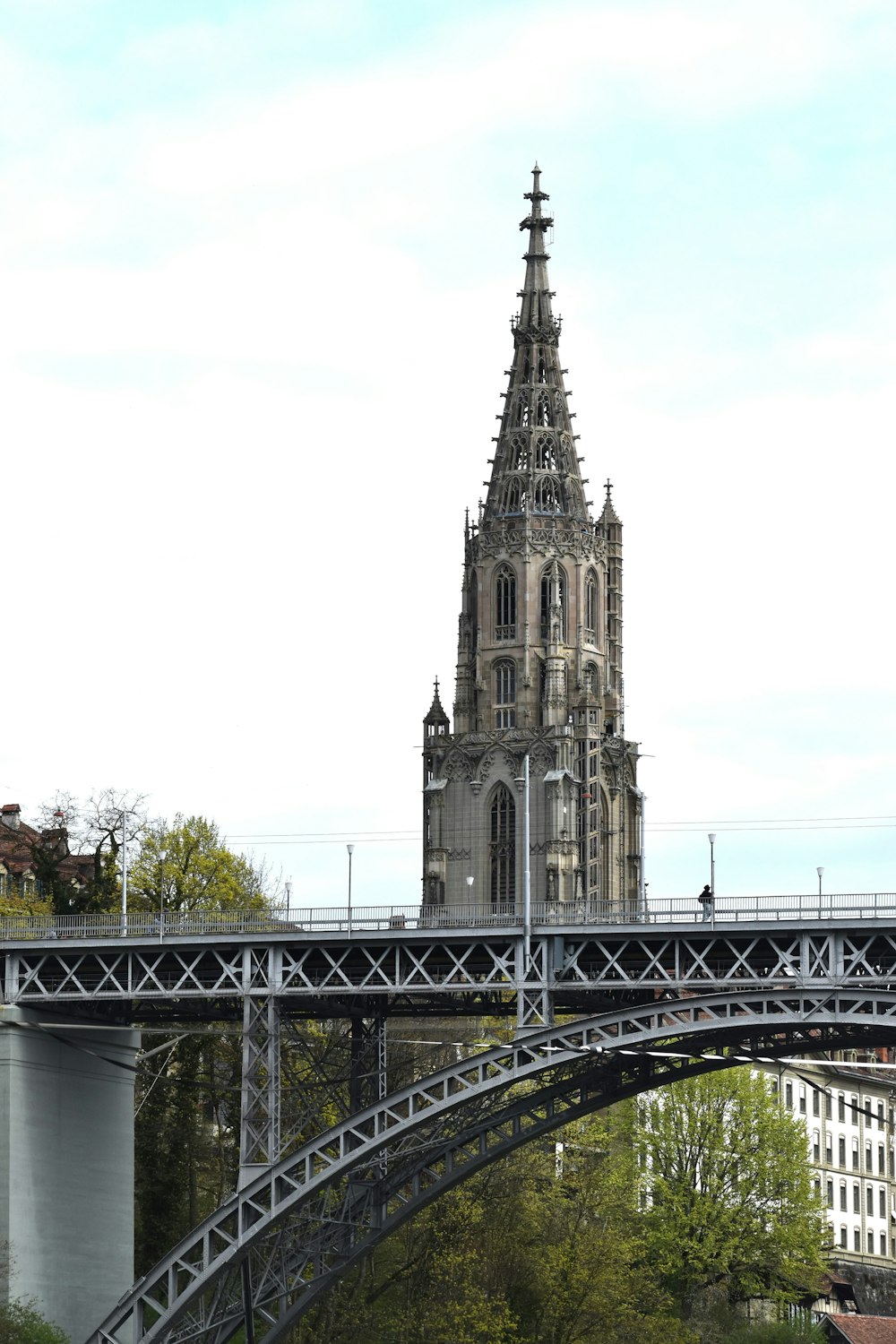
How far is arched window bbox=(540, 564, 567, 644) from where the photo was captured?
198m

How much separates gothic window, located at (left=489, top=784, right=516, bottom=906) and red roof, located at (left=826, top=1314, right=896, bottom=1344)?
6382 centimetres

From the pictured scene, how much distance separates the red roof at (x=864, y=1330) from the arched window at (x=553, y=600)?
3162 inches

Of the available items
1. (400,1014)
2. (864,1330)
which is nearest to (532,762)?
(864,1330)

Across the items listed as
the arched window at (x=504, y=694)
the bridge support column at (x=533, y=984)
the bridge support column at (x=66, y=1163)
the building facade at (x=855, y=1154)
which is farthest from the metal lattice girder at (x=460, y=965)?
the arched window at (x=504, y=694)

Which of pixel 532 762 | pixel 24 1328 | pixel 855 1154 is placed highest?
pixel 532 762

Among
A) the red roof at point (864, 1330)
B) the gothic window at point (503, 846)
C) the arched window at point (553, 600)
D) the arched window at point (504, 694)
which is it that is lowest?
the red roof at point (864, 1330)

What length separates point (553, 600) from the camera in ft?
653

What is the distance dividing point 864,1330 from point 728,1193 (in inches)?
560

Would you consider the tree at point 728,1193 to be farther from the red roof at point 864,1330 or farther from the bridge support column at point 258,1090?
the bridge support column at point 258,1090

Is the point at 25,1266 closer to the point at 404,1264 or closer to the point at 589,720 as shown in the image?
the point at 404,1264

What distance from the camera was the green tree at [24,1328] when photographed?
250 feet

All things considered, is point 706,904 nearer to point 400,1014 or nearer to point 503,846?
point 400,1014

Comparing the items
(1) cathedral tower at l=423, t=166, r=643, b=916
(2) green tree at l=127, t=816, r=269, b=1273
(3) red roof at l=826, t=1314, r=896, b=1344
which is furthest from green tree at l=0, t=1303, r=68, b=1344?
(1) cathedral tower at l=423, t=166, r=643, b=916

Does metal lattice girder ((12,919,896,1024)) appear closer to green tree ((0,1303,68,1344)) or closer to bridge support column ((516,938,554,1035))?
bridge support column ((516,938,554,1035))
